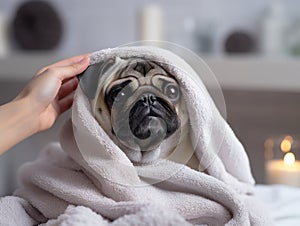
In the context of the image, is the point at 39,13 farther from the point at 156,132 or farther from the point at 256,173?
the point at 156,132

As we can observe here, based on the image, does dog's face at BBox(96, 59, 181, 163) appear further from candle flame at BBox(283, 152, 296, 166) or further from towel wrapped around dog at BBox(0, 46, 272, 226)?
candle flame at BBox(283, 152, 296, 166)

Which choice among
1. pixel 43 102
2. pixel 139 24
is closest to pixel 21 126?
pixel 43 102

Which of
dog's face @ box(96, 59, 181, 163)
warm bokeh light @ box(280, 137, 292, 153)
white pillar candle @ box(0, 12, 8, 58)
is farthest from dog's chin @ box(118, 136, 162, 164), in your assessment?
white pillar candle @ box(0, 12, 8, 58)

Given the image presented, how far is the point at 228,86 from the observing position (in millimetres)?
1729

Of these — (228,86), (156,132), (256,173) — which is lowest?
(256,173)

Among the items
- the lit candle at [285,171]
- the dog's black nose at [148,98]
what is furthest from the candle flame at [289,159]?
A: the dog's black nose at [148,98]

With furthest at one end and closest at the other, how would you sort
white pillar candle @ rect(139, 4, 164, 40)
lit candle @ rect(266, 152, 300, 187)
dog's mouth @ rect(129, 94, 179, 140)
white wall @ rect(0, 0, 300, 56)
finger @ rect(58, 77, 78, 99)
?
white wall @ rect(0, 0, 300, 56) → white pillar candle @ rect(139, 4, 164, 40) → lit candle @ rect(266, 152, 300, 187) → finger @ rect(58, 77, 78, 99) → dog's mouth @ rect(129, 94, 179, 140)

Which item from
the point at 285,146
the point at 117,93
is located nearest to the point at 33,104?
the point at 117,93

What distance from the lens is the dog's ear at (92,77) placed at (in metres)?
0.65

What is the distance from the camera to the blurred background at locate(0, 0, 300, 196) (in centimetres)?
191

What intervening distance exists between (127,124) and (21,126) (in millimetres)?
161

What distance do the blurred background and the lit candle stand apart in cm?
11

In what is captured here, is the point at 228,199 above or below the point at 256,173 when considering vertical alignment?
above

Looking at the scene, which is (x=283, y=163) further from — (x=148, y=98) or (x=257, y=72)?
(x=148, y=98)
